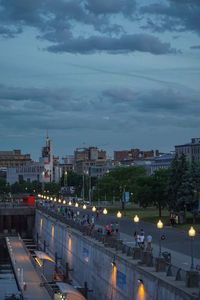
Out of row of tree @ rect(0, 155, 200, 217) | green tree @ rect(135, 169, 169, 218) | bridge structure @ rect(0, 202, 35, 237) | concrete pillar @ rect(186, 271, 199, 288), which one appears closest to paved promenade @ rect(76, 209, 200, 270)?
row of tree @ rect(0, 155, 200, 217)

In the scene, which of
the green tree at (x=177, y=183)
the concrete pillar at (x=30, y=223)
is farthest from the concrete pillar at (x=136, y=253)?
the concrete pillar at (x=30, y=223)

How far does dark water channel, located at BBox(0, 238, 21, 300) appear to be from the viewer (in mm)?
52044

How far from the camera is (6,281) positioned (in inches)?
2501

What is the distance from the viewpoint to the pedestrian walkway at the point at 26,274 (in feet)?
156

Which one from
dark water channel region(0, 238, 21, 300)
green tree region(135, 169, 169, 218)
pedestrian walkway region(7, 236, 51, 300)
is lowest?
dark water channel region(0, 238, 21, 300)

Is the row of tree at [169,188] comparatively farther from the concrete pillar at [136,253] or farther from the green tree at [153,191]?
the concrete pillar at [136,253]

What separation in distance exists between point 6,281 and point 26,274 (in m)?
6.96

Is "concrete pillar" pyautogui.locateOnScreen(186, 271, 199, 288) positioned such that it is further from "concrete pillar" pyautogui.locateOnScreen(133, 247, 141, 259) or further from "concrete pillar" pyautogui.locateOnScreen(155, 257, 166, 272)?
"concrete pillar" pyautogui.locateOnScreen(133, 247, 141, 259)

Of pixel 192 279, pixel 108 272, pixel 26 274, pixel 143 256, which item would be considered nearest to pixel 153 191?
pixel 26 274

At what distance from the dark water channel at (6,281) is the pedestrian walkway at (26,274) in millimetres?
1274

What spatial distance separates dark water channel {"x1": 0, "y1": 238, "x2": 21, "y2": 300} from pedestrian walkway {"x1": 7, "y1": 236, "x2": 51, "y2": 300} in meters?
1.27

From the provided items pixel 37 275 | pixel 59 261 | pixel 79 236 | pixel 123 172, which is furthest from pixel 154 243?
pixel 123 172

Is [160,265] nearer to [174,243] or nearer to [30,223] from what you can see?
[174,243]

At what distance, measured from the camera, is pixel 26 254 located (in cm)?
7369
